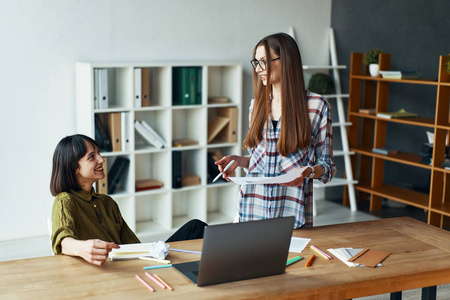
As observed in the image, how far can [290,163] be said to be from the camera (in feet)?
8.41

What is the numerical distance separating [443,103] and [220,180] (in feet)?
6.52

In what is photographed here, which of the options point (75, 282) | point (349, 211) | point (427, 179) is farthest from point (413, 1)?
point (75, 282)

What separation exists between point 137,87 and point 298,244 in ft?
8.59

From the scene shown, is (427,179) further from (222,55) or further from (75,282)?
(75,282)

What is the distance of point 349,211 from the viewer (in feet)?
18.2

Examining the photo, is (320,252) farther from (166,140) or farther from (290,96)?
(166,140)

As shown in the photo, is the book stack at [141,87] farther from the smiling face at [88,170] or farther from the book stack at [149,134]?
the smiling face at [88,170]

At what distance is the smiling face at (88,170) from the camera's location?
252cm

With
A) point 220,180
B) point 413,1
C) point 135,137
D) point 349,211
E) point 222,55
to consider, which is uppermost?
point 413,1

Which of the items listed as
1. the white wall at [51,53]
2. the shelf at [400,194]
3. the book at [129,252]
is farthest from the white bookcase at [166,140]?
the book at [129,252]

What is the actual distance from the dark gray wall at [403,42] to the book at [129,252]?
12.0 ft

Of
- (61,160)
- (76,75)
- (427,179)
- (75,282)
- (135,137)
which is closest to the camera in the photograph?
(75,282)

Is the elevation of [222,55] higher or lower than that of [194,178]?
higher

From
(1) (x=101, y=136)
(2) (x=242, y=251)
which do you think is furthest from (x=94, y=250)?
(1) (x=101, y=136)
